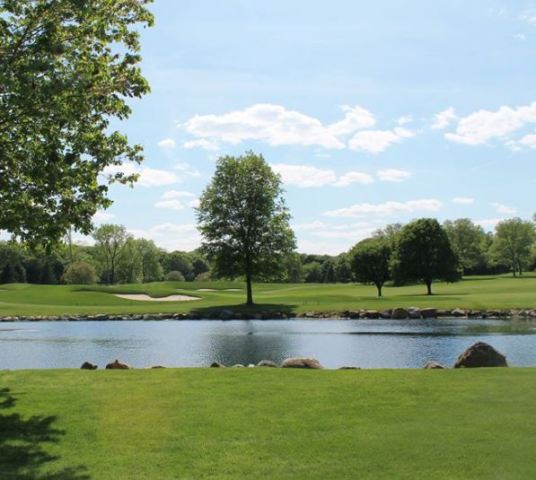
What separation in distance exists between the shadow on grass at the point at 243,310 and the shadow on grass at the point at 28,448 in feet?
126

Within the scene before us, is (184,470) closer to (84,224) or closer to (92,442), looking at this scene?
(92,442)

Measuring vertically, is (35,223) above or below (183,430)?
above

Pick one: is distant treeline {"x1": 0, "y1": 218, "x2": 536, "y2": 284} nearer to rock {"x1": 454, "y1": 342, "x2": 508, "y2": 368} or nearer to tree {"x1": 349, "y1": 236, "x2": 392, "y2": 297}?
tree {"x1": 349, "y1": 236, "x2": 392, "y2": 297}

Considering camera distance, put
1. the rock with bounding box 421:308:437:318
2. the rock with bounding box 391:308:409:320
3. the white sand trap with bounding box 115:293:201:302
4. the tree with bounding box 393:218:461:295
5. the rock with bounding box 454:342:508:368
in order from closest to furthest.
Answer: the rock with bounding box 454:342:508:368
the rock with bounding box 421:308:437:318
the rock with bounding box 391:308:409:320
the tree with bounding box 393:218:461:295
the white sand trap with bounding box 115:293:201:302

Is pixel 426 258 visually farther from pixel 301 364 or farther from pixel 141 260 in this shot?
pixel 141 260

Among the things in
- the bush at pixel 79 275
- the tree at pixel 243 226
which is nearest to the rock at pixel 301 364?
the tree at pixel 243 226

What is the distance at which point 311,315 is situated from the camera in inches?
1882

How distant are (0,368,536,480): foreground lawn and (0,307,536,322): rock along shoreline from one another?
31.0m

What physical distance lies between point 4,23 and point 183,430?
7604mm

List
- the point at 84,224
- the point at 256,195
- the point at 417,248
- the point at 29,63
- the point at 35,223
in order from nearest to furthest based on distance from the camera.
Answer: the point at 29,63 < the point at 35,223 < the point at 84,224 < the point at 256,195 < the point at 417,248

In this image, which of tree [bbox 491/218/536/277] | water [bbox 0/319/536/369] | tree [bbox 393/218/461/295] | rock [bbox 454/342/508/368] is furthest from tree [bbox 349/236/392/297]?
tree [bbox 491/218/536/277]

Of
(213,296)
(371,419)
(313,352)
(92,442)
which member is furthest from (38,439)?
(213,296)

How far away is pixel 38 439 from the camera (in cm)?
952

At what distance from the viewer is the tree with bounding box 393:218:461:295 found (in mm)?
67375
